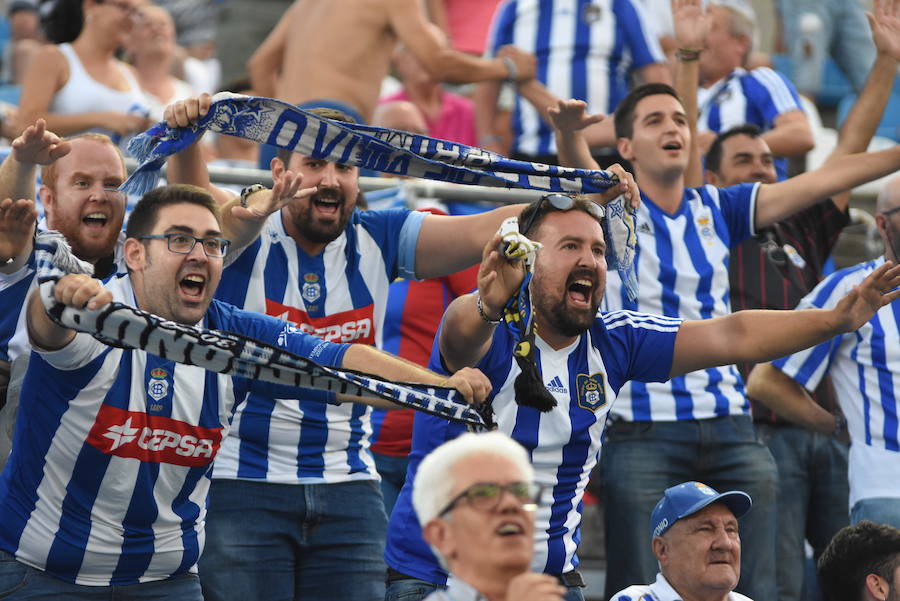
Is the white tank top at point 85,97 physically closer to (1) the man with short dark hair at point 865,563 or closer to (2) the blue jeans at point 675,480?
(2) the blue jeans at point 675,480

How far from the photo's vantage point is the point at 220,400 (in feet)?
14.9

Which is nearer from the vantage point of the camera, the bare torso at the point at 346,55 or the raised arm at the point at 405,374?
the raised arm at the point at 405,374

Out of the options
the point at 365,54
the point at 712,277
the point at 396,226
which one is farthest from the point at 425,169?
the point at 365,54

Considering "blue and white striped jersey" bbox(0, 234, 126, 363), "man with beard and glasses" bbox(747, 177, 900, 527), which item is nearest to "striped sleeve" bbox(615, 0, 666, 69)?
"man with beard and glasses" bbox(747, 177, 900, 527)

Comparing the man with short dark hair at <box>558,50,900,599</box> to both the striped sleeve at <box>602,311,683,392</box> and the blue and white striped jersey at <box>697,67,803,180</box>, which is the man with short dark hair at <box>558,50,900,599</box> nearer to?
the striped sleeve at <box>602,311,683,392</box>

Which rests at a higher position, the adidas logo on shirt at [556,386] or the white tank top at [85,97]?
the white tank top at [85,97]

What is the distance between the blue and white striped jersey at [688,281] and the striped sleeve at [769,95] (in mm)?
1597

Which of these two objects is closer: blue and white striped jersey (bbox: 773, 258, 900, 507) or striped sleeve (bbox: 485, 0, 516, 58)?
blue and white striped jersey (bbox: 773, 258, 900, 507)

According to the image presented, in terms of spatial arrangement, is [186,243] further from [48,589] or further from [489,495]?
[489,495]

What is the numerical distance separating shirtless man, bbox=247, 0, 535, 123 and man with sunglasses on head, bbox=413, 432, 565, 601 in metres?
4.41

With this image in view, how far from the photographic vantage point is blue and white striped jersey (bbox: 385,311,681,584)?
4613mm

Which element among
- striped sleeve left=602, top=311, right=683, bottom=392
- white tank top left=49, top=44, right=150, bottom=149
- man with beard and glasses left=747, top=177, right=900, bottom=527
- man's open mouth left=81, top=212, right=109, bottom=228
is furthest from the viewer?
white tank top left=49, top=44, right=150, bottom=149

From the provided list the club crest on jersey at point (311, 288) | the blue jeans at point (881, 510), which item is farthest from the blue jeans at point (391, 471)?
the blue jeans at point (881, 510)

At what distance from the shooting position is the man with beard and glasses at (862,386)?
5.77 meters
